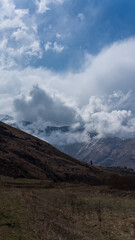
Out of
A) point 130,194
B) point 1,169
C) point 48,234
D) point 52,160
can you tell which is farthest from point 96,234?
point 52,160

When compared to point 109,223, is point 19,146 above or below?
above

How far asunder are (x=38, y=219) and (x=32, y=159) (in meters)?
97.7

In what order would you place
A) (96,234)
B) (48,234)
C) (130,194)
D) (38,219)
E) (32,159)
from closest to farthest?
(48,234) → (96,234) → (38,219) → (130,194) → (32,159)

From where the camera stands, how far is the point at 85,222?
2516cm

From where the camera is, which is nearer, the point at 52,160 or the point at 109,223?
the point at 109,223

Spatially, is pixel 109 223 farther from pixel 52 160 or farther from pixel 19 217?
pixel 52 160

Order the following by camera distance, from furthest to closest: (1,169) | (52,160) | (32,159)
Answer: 1. (52,160)
2. (32,159)
3. (1,169)

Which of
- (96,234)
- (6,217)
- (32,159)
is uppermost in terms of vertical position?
(32,159)

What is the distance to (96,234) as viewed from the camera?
68.3 ft

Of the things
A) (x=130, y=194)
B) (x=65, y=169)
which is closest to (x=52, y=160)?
(x=65, y=169)

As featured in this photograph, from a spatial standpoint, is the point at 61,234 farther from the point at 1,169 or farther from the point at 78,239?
the point at 1,169

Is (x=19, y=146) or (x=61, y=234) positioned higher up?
(x=19, y=146)

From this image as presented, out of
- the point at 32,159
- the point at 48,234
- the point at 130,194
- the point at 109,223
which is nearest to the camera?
the point at 48,234

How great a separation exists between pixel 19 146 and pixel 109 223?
110m
